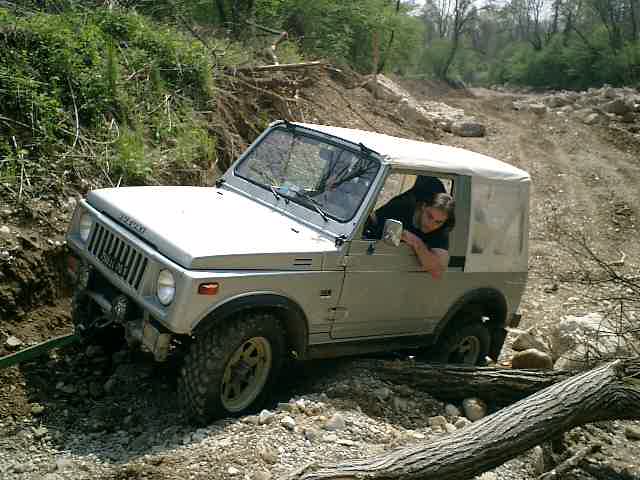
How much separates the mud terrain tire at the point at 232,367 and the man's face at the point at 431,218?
5.30 feet

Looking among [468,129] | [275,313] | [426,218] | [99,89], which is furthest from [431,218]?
[468,129]

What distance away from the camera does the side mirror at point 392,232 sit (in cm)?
528

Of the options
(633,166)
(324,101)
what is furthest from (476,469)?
(633,166)

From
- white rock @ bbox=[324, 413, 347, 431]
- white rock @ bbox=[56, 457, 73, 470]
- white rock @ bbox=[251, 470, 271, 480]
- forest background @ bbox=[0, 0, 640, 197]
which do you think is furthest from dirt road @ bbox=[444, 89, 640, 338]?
white rock @ bbox=[56, 457, 73, 470]

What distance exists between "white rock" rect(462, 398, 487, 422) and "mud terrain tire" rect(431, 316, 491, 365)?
0.62 metres

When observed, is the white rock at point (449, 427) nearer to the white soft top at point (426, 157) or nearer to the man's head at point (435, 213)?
the man's head at point (435, 213)

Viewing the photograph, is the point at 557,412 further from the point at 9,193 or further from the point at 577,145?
the point at 577,145

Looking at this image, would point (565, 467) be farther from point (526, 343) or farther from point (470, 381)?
point (526, 343)

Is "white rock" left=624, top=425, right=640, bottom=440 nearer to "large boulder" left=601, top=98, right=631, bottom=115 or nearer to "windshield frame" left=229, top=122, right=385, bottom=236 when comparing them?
"windshield frame" left=229, top=122, right=385, bottom=236

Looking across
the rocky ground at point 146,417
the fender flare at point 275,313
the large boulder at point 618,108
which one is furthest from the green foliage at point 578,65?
the fender flare at point 275,313

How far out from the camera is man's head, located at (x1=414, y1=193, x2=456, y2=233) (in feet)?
19.2

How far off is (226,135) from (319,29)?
989 centimetres

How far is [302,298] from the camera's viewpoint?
4977 millimetres

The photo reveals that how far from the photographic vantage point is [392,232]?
17.3 ft
